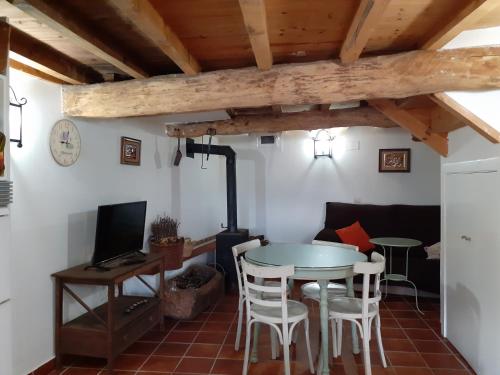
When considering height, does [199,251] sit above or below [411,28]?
below

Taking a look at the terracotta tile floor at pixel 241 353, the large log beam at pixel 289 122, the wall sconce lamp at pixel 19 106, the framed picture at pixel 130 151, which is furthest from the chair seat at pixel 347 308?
the wall sconce lamp at pixel 19 106

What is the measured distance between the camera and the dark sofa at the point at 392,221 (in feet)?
14.1

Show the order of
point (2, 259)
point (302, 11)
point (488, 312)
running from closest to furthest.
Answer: point (2, 259) < point (302, 11) < point (488, 312)

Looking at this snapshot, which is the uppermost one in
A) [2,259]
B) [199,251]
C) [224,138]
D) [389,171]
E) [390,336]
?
[224,138]

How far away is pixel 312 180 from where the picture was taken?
17.1 feet

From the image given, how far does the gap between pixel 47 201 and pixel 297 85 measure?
6.20ft

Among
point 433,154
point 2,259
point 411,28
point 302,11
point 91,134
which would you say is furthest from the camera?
point 433,154

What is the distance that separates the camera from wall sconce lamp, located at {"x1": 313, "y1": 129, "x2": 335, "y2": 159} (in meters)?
5.04

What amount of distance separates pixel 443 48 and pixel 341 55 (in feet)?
1.98

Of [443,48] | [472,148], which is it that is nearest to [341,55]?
[443,48]

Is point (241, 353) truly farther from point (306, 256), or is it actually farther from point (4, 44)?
point (4, 44)

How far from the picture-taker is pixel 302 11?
1701 millimetres

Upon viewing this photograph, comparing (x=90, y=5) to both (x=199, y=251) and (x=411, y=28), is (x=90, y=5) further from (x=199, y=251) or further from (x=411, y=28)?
(x=199, y=251)

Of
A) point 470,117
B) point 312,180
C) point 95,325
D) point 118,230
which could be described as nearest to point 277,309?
point 95,325
